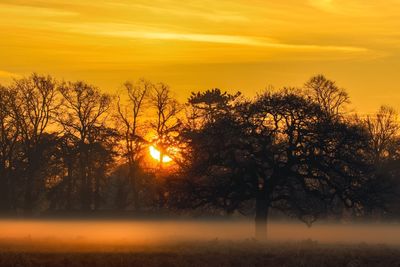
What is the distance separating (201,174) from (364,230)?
23.2 m

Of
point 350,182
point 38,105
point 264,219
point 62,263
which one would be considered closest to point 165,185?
point 264,219

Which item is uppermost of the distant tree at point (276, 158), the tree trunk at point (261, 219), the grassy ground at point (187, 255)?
the distant tree at point (276, 158)

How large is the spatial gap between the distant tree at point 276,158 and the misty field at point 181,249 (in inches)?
159

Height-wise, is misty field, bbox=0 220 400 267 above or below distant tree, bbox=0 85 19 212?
below

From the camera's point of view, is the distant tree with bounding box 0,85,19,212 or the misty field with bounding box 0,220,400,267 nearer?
the misty field with bounding box 0,220,400,267

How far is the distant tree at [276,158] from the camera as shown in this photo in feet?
213

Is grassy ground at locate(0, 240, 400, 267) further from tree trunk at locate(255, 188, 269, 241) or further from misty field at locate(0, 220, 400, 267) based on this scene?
tree trunk at locate(255, 188, 269, 241)

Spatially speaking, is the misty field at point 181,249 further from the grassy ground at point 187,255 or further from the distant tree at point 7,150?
the distant tree at point 7,150

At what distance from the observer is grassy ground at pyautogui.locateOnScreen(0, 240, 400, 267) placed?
1903 inches

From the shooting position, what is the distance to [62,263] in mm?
47938

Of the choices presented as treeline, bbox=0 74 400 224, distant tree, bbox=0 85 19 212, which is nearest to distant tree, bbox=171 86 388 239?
treeline, bbox=0 74 400 224

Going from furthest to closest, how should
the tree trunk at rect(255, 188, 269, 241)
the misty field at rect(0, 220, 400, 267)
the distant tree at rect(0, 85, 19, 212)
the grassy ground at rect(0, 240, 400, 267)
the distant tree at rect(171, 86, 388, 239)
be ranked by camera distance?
the distant tree at rect(0, 85, 19, 212), the tree trunk at rect(255, 188, 269, 241), the distant tree at rect(171, 86, 388, 239), the misty field at rect(0, 220, 400, 267), the grassy ground at rect(0, 240, 400, 267)

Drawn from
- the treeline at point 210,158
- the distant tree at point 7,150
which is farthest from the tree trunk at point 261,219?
the distant tree at point 7,150

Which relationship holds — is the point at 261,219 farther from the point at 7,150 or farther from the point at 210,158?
the point at 7,150
